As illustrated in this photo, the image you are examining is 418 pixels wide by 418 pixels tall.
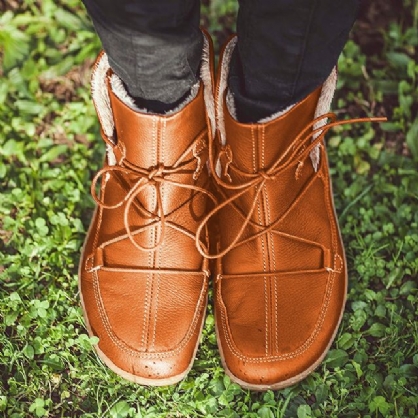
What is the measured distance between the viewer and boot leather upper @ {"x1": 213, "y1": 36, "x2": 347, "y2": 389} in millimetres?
1637

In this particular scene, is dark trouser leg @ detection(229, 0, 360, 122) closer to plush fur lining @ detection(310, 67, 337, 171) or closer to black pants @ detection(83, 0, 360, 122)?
black pants @ detection(83, 0, 360, 122)

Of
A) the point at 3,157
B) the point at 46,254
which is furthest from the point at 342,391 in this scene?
the point at 3,157

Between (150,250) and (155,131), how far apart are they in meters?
0.35

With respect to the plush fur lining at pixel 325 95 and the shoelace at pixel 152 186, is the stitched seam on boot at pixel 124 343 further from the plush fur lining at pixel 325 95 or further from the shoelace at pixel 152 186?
the plush fur lining at pixel 325 95

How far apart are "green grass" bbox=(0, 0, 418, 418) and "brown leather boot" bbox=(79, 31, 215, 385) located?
0.43 feet

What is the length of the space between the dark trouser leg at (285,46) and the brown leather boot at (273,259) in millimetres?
133

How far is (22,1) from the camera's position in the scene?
8.02 feet

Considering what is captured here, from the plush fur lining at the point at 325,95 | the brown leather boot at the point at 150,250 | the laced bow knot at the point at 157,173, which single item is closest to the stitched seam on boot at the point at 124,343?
the brown leather boot at the point at 150,250

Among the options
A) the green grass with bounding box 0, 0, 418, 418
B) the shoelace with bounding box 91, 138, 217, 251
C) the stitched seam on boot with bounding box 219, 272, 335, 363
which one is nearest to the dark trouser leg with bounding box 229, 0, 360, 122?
the shoelace with bounding box 91, 138, 217, 251

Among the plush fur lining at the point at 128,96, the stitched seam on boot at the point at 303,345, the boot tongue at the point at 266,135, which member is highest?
the plush fur lining at the point at 128,96

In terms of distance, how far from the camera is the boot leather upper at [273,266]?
5.37 ft

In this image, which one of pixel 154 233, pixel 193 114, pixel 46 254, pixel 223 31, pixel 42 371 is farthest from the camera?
pixel 223 31

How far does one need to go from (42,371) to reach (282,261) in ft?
2.57

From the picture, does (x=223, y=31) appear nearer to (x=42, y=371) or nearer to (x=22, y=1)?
(x=22, y=1)
